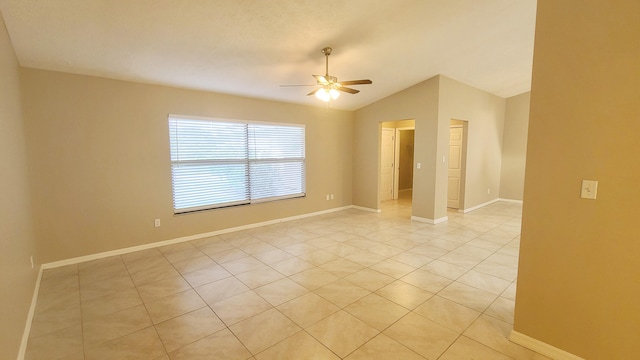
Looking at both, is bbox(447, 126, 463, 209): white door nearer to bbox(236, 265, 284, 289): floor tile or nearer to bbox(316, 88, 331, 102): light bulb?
bbox(316, 88, 331, 102): light bulb

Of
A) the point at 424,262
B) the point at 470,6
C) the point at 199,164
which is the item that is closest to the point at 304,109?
the point at 199,164

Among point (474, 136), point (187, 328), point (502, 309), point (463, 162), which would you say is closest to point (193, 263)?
point (187, 328)

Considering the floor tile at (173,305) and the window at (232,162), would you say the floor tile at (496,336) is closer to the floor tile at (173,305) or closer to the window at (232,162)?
the floor tile at (173,305)

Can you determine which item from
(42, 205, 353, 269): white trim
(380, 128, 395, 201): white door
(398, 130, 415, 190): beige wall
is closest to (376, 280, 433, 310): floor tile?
(42, 205, 353, 269): white trim

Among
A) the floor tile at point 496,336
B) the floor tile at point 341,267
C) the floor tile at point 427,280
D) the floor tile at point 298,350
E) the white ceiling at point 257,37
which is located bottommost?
the floor tile at point 298,350

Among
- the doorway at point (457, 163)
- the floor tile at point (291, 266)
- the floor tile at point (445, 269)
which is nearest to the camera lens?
the floor tile at point (445, 269)

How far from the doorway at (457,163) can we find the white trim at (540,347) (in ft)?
15.9

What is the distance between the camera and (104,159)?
12.4 feet

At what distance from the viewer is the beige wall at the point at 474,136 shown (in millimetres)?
5516

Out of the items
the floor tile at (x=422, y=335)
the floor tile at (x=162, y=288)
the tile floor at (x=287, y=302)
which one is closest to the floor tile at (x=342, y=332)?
the tile floor at (x=287, y=302)

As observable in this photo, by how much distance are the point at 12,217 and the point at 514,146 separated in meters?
9.94

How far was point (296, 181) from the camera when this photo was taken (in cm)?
604

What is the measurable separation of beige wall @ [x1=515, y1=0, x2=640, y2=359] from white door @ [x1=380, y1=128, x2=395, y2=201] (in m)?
6.01

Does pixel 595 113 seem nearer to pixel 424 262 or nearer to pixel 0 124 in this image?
pixel 424 262
